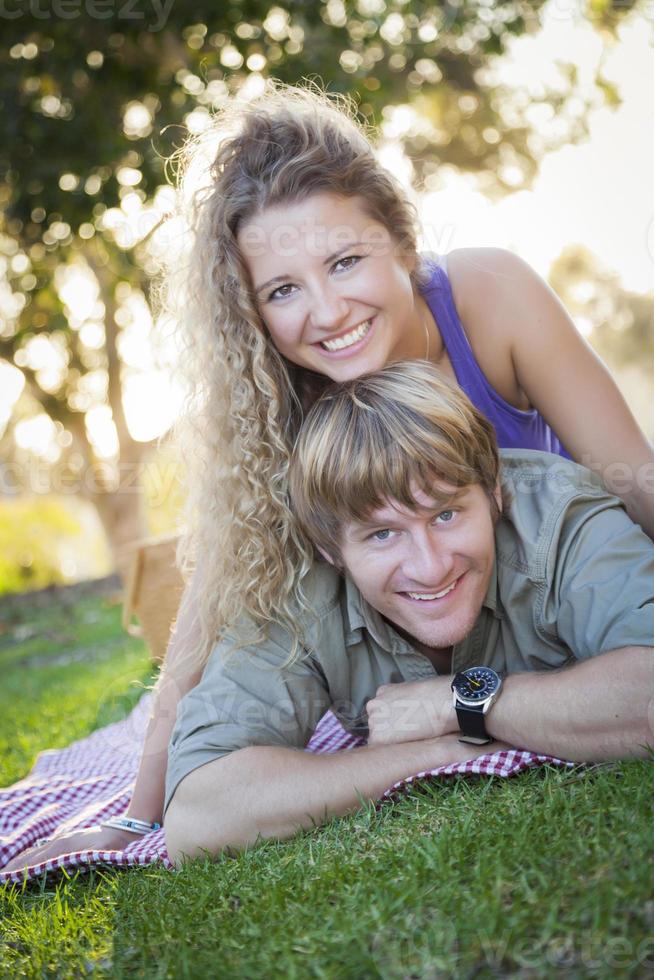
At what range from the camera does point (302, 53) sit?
207 inches

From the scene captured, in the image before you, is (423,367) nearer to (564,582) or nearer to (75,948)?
(564,582)

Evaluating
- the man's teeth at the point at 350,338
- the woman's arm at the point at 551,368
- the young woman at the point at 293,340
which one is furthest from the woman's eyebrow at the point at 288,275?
the woman's arm at the point at 551,368

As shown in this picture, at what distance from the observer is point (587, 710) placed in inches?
89.5

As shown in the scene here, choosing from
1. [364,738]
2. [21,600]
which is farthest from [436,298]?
[21,600]

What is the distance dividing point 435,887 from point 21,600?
37.4 feet

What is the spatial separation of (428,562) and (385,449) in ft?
1.01

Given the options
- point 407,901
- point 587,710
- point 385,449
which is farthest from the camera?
point 385,449

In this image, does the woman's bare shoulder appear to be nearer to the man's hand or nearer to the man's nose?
the man's nose

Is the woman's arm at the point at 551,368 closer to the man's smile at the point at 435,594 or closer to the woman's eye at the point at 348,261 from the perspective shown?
the woman's eye at the point at 348,261

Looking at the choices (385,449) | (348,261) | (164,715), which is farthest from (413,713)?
(348,261)

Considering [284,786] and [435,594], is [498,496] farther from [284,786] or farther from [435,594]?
[284,786]

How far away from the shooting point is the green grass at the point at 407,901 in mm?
1632

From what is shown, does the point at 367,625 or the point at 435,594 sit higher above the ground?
the point at 435,594

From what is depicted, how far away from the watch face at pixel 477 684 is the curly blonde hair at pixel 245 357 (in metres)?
0.54
